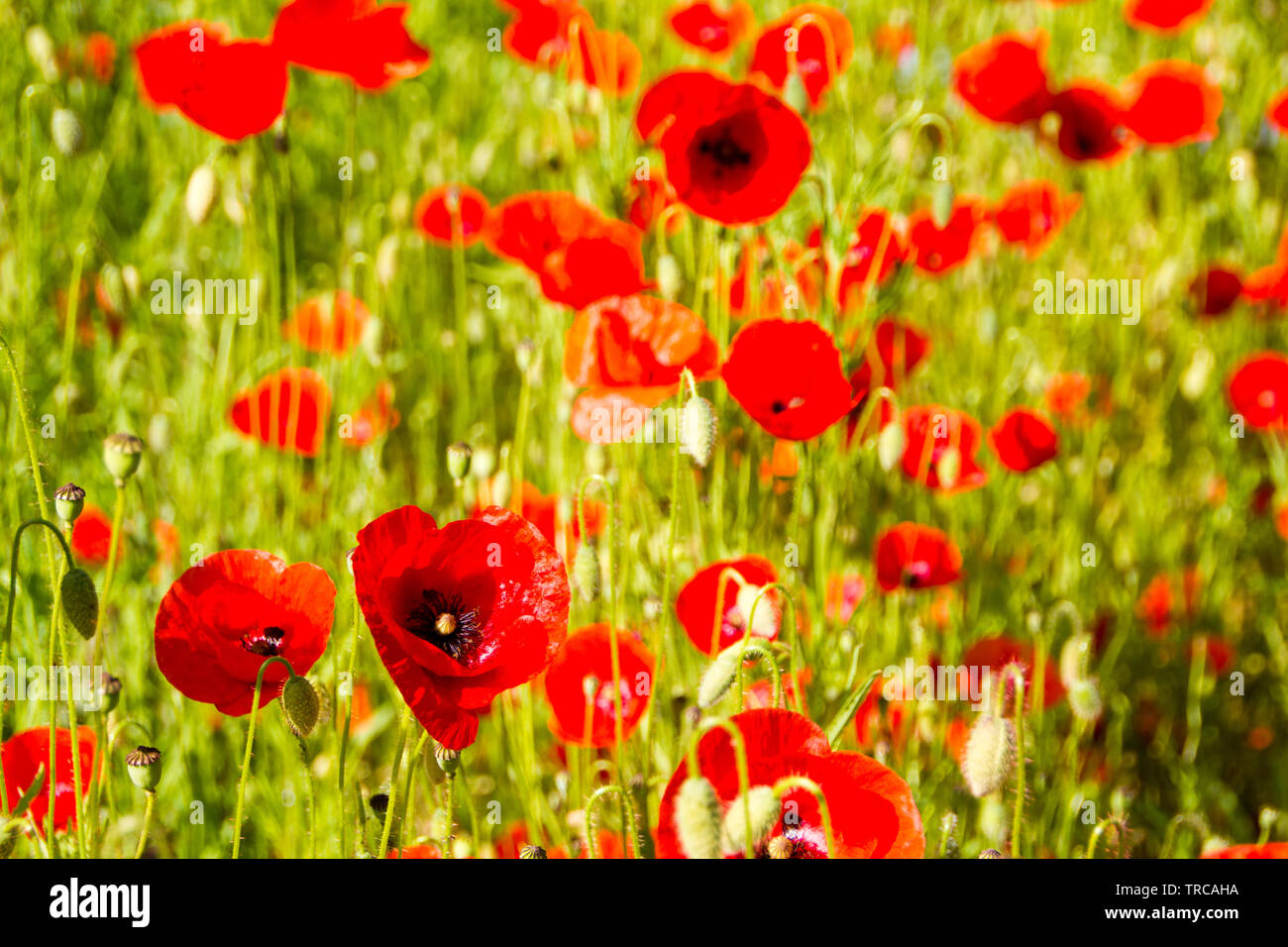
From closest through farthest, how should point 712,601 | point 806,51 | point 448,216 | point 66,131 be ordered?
point 712,601 < point 66,131 < point 806,51 < point 448,216

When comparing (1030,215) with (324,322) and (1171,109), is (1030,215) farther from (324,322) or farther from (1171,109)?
(324,322)

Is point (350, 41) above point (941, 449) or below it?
above

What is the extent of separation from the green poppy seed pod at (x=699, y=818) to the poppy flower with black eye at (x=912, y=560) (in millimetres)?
820

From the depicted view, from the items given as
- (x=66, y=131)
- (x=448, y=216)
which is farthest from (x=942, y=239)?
(x=66, y=131)

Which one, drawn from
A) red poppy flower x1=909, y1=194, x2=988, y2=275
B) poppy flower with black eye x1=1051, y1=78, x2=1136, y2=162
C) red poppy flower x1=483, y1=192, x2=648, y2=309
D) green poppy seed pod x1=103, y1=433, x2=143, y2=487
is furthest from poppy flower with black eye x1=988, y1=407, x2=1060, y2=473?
green poppy seed pod x1=103, y1=433, x2=143, y2=487

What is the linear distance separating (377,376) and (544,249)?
21.6 inches

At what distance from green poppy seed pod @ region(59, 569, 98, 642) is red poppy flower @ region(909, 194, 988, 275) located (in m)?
1.35

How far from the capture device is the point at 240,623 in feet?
3.37

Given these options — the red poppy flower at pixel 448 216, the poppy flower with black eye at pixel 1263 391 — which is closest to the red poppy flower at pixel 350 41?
the red poppy flower at pixel 448 216

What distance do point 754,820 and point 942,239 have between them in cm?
128

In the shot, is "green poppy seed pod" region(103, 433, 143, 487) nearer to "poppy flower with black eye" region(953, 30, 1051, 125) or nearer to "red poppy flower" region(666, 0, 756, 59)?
"red poppy flower" region(666, 0, 756, 59)

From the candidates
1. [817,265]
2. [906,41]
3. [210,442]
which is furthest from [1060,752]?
[906,41]

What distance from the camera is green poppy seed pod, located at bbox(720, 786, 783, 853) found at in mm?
864

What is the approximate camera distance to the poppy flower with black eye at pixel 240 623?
981 mm
